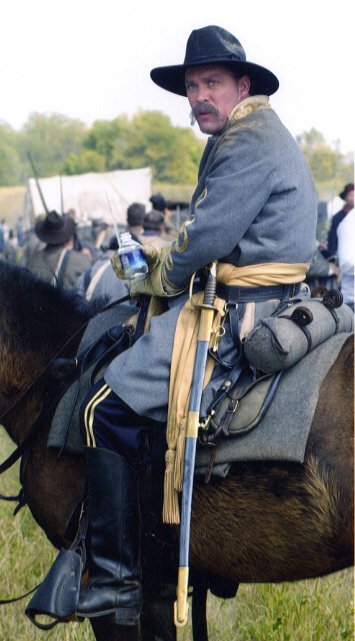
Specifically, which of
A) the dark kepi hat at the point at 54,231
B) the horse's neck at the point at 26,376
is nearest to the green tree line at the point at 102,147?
the dark kepi hat at the point at 54,231

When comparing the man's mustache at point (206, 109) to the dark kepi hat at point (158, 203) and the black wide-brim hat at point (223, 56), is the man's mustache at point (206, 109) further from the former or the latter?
the dark kepi hat at point (158, 203)

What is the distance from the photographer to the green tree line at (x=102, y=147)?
265 ft

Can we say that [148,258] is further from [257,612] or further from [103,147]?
[103,147]

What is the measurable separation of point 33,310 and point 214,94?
145cm

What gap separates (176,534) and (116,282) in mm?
5261

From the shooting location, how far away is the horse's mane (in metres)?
4.76

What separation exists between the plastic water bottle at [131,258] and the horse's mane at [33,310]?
0.76 m

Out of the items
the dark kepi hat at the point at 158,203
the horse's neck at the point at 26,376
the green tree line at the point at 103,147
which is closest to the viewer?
the horse's neck at the point at 26,376

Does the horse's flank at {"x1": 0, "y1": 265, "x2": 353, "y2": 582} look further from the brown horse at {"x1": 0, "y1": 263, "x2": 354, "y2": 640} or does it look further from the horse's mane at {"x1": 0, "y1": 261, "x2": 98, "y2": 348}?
the horse's mane at {"x1": 0, "y1": 261, "x2": 98, "y2": 348}

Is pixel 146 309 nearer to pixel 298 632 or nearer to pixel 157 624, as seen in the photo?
pixel 157 624

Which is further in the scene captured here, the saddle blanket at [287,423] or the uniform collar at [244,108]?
the uniform collar at [244,108]

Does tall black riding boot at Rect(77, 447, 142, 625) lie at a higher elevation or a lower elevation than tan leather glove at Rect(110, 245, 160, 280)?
lower

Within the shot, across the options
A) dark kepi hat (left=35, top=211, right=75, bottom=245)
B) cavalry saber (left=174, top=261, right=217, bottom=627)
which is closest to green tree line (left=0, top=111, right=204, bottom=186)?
dark kepi hat (left=35, top=211, right=75, bottom=245)

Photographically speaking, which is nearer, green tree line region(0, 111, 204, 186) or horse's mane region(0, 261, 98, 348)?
horse's mane region(0, 261, 98, 348)
